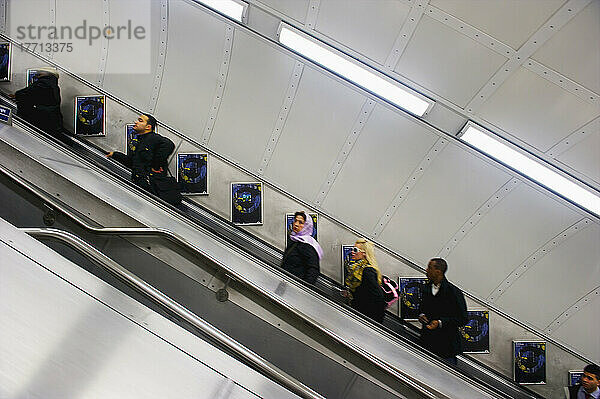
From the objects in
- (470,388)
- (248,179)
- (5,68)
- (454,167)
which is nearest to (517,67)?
(454,167)

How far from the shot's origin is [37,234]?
2.31 m

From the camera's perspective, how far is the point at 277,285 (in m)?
3.57

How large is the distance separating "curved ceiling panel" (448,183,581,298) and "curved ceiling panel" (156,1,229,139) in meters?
3.40

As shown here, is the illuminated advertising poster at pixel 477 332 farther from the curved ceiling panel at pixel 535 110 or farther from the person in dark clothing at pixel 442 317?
the curved ceiling panel at pixel 535 110

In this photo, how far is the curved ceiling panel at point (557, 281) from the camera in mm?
5172

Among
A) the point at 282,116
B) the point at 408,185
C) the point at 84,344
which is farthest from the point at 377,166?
the point at 84,344

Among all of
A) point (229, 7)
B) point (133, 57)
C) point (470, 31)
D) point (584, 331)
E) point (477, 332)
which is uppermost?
point (229, 7)

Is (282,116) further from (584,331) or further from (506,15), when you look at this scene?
(584,331)

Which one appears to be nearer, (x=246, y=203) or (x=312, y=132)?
(x=312, y=132)

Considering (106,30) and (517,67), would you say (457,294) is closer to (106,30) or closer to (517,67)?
(517,67)

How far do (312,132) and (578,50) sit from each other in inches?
109

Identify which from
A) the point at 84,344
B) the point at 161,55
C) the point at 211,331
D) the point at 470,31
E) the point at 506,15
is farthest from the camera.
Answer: the point at 161,55

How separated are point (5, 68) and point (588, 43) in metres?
6.52

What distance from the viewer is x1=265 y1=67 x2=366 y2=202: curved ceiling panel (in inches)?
221
